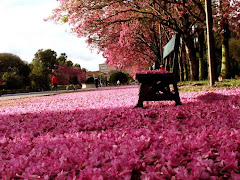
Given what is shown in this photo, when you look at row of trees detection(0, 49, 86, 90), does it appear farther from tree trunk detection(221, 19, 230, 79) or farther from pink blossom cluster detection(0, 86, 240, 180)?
pink blossom cluster detection(0, 86, 240, 180)

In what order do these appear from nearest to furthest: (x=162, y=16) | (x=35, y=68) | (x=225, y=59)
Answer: (x=162, y=16)
(x=225, y=59)
(x=35, y=68)

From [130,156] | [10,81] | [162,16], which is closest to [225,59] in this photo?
[162,16]

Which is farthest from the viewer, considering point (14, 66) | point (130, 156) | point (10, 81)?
point (14, 66)

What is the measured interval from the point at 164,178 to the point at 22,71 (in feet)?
209

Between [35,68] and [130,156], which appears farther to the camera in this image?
[35,68]

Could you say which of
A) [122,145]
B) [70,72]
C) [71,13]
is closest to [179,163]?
[122,145]

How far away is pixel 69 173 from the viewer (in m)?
2.03

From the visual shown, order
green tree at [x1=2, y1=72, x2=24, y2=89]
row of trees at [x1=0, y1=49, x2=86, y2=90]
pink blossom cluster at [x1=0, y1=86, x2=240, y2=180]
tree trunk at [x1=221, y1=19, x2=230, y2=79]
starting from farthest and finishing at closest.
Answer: row of trees at [x1=0, y1=49, x2=86, y2=90] < green tree at [x1=2, y1=72, x2=24, y2=89] < tree trunk at [x1=221, y1=19, x2=230, y2=79] < pink blossom cluster at [x1=0, y1=86, x2=240, y2=180]

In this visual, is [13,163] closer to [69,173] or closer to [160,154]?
[69,173]

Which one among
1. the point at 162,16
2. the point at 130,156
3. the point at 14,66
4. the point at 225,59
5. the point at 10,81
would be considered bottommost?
the point at 130,156

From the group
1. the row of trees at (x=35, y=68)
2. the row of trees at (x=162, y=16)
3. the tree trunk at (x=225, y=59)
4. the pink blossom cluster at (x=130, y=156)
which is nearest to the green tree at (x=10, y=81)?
the row of trees at (x=35, y=68)

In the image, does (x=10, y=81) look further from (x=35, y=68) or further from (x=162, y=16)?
(x=162, y=16)

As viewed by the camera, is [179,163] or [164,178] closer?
[164,178]

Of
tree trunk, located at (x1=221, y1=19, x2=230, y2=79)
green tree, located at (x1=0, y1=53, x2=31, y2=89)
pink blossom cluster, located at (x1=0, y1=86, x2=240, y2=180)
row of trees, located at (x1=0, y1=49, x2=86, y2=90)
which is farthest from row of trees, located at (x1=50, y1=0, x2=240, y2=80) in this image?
green tree, located at (x1=0, y1=53, x2=31, y2=89)
